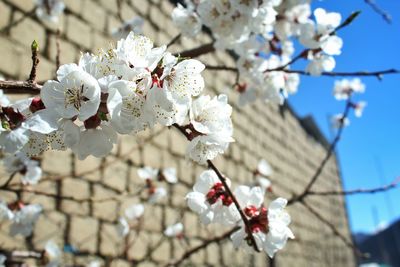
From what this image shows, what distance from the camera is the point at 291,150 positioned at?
5766 millimetres

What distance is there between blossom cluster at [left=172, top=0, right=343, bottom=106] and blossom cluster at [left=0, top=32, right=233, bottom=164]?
0.75 meters

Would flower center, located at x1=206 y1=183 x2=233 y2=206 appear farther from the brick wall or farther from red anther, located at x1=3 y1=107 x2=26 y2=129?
red anther, located at x1=3 y1=107 x2=26 y2=129

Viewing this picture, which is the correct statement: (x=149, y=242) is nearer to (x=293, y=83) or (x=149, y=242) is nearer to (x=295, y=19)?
(x=293, y=83)

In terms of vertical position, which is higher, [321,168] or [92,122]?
[321,168]

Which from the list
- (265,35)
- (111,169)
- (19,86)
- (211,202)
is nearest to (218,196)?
(211,202)

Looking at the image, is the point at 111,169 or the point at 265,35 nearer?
the point at 265,35

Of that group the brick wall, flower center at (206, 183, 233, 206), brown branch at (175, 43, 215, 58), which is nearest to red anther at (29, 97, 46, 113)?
the brick wall

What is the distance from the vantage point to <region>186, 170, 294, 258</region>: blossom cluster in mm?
894

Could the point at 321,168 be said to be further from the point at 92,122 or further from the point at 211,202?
the point at 92,122

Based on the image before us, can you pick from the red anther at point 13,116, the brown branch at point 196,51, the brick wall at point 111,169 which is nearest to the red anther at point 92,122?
the red anther at point 13,116

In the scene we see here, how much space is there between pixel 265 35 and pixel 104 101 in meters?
1.37

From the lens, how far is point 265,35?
1808mm

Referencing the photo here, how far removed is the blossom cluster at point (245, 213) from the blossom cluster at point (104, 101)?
35cm

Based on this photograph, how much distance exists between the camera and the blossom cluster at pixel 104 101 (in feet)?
1.87
